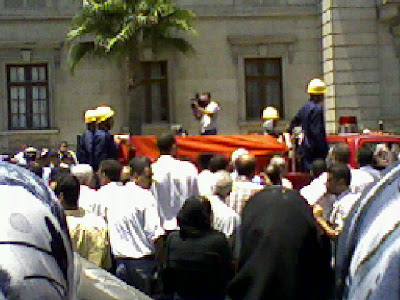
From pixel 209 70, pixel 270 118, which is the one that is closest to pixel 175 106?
pixel 209 70

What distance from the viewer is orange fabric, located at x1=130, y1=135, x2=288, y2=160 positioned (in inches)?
476

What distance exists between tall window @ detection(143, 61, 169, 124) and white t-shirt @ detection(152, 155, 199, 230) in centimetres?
1747

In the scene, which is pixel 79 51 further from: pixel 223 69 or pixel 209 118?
pixel 209 118

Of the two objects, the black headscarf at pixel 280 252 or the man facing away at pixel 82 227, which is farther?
the man facing away at pixel 82 227

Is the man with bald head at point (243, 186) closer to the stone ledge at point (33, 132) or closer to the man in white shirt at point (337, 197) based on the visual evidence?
the man in white shirt at point (337, 197)

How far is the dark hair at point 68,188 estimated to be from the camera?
5777 millimetres

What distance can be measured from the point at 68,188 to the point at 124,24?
17.0m

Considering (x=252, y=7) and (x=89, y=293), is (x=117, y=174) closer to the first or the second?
(x=89, y=293)

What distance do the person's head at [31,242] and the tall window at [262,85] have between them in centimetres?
2434

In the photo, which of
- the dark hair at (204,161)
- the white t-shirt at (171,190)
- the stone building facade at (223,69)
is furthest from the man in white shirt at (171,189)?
the stone building facade at (223,69)

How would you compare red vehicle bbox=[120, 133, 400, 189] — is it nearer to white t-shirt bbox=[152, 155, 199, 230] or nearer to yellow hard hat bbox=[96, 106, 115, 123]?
yellow hard hat bbox=[96, 106, 115, 123]

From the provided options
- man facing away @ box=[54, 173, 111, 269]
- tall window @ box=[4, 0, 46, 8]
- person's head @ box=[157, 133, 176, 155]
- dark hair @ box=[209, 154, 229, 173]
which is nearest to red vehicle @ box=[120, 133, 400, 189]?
dark hair @ box=[209, 154, 229, 173]

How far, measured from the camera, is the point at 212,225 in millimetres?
7398

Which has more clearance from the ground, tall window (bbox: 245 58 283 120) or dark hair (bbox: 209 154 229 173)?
tall window (bbox: 245 58 283 120)
